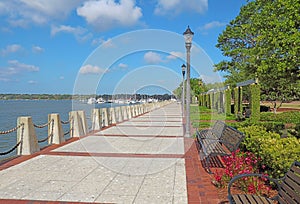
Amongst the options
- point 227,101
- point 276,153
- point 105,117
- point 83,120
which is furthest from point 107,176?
point 227,101

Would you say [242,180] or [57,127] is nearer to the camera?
[242,180]

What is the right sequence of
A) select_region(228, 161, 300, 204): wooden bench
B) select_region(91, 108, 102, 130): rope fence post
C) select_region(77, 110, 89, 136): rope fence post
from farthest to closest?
select_region(91, 108, 102, 130): rope fence post → select_region(77, 110, 89, 136): rope fence post → select_region(228, 161, 300, 204): wooden bench

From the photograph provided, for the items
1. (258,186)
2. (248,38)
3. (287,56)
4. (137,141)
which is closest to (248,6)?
(248,38)

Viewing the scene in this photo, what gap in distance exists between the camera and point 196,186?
450 centimetres

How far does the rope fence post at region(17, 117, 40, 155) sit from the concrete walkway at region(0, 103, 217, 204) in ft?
1.02

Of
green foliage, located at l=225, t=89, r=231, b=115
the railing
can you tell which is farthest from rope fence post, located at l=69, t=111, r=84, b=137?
green foliage, located at l=225, t=89, r=231, b=115

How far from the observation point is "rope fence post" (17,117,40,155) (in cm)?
711

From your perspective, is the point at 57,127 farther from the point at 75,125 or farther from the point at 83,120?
the point at 83,120

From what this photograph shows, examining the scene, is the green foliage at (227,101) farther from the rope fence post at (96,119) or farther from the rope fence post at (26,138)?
the rope fence post at (26,138)

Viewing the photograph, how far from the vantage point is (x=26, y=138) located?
7168 mm

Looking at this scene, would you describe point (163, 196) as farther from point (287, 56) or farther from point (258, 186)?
point (287, 56)

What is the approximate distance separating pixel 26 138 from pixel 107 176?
328 cm

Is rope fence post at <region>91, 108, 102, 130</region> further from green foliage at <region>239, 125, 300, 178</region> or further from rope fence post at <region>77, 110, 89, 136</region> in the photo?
green foliage at <region>239, 125, 300, 178</region>

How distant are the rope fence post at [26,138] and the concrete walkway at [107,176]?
312mm
